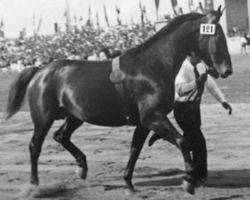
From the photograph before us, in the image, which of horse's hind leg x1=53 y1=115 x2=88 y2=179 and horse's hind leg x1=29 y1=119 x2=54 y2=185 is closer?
horse's hind leg x1=29 y1=119 x2=54 y2=185

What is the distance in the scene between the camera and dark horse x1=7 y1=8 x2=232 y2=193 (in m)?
6.03

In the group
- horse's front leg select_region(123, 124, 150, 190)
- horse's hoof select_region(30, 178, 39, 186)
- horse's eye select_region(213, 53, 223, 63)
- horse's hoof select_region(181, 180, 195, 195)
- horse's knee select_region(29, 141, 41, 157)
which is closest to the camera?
horse's hoof select_region(181, 180, 195, 195)

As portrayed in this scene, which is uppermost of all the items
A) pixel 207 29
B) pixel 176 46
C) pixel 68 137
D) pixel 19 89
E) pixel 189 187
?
pixel 207 29

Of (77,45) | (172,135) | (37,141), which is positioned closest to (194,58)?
(172,135)

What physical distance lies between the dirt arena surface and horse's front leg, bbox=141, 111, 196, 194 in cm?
21

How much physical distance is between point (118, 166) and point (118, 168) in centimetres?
13

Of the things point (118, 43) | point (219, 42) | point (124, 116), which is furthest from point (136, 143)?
point (118, 43)

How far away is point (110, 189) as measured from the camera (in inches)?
258

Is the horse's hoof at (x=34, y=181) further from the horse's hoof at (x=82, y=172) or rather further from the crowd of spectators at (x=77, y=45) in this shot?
the crowd of spectators at (x=77, y=45)

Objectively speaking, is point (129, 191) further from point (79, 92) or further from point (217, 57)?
point (217, 57)

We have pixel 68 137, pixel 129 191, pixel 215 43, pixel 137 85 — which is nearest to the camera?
pixel 215 43

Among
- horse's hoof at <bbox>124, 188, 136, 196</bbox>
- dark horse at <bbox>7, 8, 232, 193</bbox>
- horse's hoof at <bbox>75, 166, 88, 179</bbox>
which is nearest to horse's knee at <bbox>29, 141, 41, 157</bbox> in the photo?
dark horse at <bbox>7, 8, 232, 193</bbox>

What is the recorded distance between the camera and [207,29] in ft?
19.6

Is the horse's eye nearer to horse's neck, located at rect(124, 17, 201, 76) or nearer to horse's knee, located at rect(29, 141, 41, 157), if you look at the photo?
A: horse's neck, located at rect(124, 17, 201, 76)
